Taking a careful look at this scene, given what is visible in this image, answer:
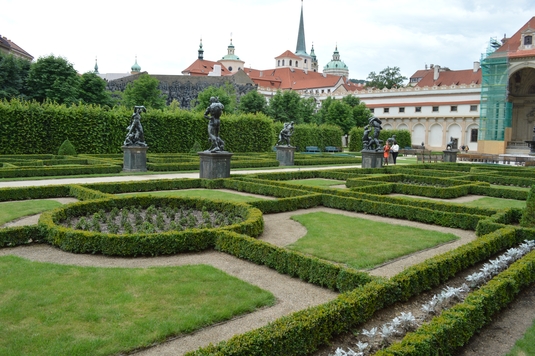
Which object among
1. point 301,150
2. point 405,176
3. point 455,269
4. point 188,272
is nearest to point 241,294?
point 188,272

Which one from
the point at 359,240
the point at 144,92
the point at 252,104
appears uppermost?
the point at 144,92

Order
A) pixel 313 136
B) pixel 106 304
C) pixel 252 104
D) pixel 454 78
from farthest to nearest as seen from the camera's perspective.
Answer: pixel 454 78 → pixel 252 104 → pixel 313 136 → pixel 106 304

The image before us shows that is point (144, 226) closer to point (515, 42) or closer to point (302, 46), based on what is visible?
point (515, 42)

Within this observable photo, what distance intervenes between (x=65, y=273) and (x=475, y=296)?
5252 millimetres

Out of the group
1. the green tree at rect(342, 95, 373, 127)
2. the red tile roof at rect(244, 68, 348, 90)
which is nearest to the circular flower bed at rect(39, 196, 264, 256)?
the green tree at rect(342, 95, 373, 127)

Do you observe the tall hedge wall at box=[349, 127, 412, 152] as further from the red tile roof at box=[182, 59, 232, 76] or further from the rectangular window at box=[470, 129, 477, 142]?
the red tile roof at box=[182, 59, 232, 76]

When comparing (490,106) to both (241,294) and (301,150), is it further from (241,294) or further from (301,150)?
(241,294)

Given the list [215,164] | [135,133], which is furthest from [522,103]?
[135,133]

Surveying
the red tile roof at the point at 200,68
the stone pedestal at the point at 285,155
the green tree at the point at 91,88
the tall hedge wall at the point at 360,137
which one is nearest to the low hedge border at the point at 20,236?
the stone pedestal at the point at 285,155

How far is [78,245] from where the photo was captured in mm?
7047

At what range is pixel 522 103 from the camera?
49.6 m

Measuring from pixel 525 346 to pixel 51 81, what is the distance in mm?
43175

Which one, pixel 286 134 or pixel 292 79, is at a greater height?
pixel 292 79

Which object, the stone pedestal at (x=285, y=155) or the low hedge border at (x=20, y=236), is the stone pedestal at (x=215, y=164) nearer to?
the low hedge border at (x=20, y=236)
